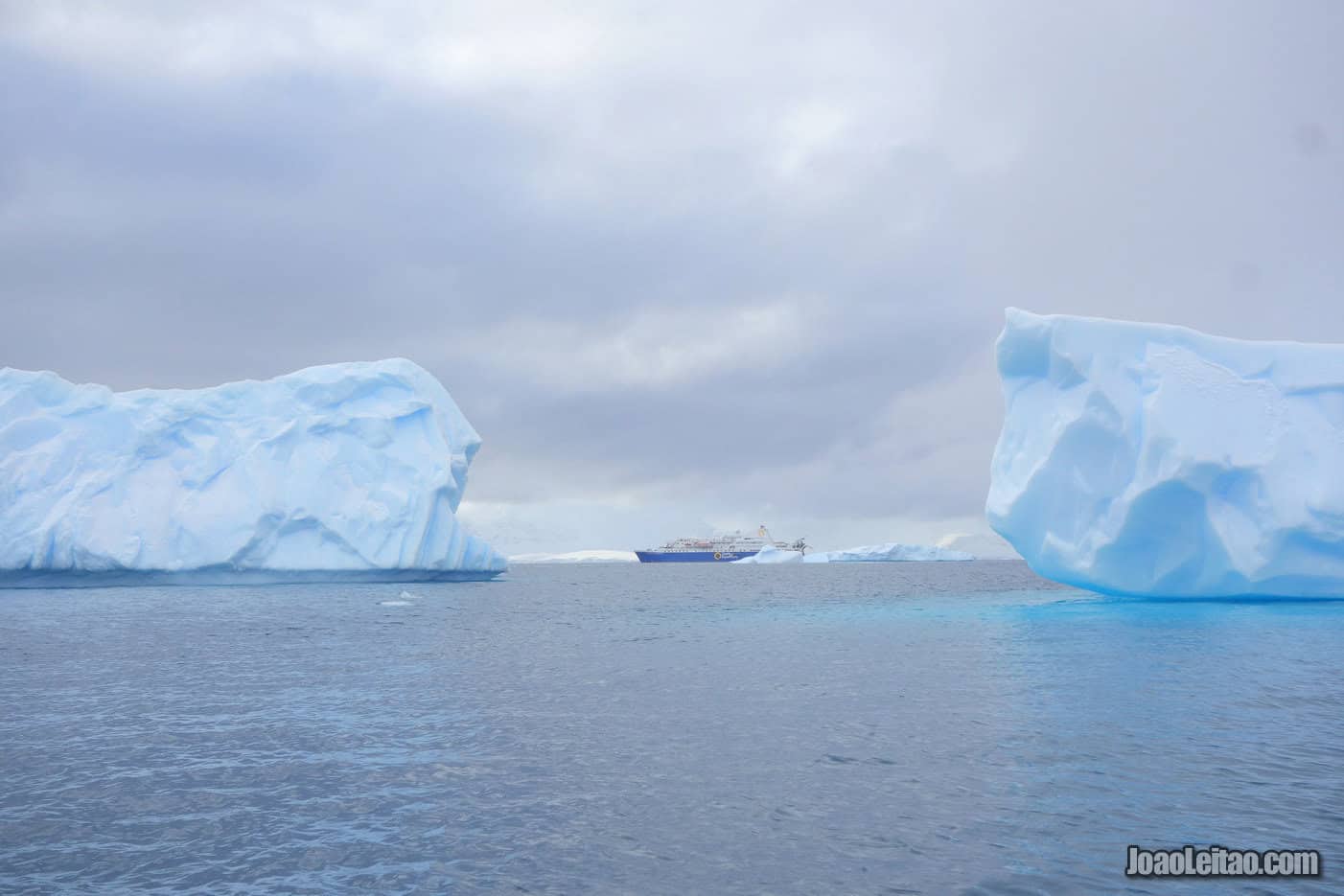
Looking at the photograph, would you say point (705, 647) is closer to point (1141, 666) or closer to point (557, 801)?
point (1141, 666)

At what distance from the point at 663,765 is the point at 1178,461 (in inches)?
803

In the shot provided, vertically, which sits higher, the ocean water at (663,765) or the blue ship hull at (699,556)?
the blue ship hull at (699,556)

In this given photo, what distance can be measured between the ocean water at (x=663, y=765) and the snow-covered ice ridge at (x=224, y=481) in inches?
741

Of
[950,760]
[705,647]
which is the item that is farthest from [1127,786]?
[705,647]

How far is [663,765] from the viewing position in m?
8.57

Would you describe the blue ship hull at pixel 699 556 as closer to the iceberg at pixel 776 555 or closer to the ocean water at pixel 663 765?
the iceberg at pixel 776 555

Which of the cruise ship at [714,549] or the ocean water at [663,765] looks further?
the cruise ship at [714,549]

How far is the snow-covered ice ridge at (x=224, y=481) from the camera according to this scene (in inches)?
1407

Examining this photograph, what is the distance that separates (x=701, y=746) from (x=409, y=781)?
303 centimetres

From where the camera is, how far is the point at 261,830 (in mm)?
6785

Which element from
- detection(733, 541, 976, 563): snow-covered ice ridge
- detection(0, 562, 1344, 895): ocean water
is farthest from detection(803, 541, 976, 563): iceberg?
detection(0, 562, 1344, 895): ocean water

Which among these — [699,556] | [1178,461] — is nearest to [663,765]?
[1178,461]

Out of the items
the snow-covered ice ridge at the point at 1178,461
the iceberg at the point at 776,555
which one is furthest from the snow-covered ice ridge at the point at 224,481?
the iceberg at the point at 776,555

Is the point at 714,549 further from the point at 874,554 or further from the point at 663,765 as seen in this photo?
the point at 663,765
